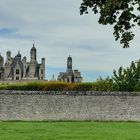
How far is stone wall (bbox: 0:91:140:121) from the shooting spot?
1449 inches

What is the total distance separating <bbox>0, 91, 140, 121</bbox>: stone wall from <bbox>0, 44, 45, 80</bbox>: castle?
65.9 m

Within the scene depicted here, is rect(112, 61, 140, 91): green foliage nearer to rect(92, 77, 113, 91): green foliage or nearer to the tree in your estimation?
rect(92, 77, 113, 91): green foliage

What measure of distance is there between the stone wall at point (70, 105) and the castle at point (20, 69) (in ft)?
216

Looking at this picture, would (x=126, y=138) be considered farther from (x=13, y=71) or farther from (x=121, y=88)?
(x=13, y=71)

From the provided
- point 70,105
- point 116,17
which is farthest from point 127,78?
point 116,17

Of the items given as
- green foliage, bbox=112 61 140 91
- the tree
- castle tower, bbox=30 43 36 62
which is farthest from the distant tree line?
castle tower, bbox=30 43 36 62

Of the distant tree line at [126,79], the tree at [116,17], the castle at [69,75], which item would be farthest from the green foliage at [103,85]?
the castle at [69,75]

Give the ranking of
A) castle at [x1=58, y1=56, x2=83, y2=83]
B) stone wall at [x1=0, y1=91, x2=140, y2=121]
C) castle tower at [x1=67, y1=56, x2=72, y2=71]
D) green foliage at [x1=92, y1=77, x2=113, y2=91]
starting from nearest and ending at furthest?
stone wall at [x1=0, y1=91, x2=140, y2=121] → green foliage at [x1=92, y1=77, x2=113, y2=91] → castle at [x1=58, y1=56, x2=83, y2=83] → castle tower at [x1=67, y1=56, x2=72, y2=71]

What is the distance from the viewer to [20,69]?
340ft

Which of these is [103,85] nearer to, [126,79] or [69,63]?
[126,79]

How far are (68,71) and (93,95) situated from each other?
7241 centimetres

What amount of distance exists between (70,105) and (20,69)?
67299mm

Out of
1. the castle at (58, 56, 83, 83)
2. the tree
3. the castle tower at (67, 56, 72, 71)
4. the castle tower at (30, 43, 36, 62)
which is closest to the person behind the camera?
→ the tree

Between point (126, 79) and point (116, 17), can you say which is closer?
point (116, 17)
